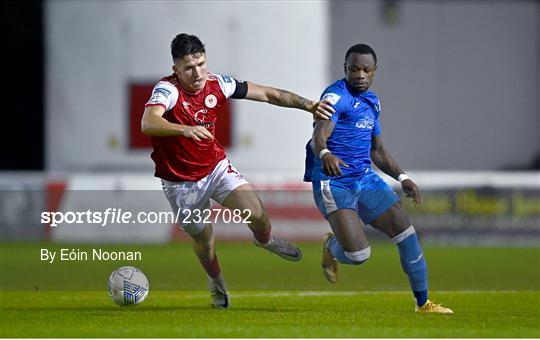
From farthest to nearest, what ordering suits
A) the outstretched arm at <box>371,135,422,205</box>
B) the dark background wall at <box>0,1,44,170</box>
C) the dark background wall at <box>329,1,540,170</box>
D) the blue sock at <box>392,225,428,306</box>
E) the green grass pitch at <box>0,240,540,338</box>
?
the dark background wall at <box>329,1,540,170</box>, the dark background wall at <box>0,1,44,170</box>, the outstretched arm at <box>371,135,422,205</box>, the blue sock at <box>392,225,428,306</box>, the green grass pitch at <box>0,240,540,338</box>

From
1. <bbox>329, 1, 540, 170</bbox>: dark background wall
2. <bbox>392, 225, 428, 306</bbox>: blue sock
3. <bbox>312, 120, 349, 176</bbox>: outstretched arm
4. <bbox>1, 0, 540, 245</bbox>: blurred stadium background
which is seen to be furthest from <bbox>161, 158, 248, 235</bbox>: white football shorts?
<bbox>329, 1, 540, 170</bbox>: dark background wall

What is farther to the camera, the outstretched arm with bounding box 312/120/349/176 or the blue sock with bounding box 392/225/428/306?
the blue sock with bounding box 392/225/428/306

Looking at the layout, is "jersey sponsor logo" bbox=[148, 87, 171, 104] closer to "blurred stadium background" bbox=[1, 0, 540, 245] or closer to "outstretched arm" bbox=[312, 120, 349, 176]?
"outstretched arm" bbox=[312, 120, 349, 176]

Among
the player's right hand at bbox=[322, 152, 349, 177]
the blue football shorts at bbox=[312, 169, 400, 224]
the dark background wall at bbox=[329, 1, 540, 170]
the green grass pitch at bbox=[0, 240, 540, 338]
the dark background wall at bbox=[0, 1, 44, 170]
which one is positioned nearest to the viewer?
the green grass pitch at bbox=[0, 240, 540, 338]

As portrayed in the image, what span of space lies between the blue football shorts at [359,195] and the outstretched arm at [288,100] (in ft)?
2.36

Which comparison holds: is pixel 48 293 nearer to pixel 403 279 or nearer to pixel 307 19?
pixel 403 279

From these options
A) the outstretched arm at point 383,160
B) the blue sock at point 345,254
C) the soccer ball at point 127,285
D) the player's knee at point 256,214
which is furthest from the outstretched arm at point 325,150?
the soccer ball at point 127,285

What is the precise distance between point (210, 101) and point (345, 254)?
1.95 meters

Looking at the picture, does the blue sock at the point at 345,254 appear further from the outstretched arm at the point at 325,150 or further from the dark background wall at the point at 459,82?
the dark background wall at the point at 459,82

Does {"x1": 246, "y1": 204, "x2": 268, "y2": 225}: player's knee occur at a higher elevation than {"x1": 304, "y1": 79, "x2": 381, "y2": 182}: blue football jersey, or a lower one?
lower

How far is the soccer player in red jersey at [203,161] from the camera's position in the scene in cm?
1288

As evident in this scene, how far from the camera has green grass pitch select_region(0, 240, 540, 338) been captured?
1141cm

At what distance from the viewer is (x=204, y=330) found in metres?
11.2

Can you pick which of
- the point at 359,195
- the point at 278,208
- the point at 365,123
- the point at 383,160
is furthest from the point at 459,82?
the point at 359,195
